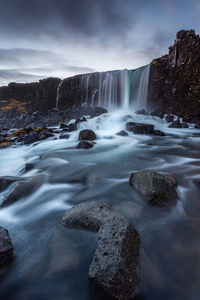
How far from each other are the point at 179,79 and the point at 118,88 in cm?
900

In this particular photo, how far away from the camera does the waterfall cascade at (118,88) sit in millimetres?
20828

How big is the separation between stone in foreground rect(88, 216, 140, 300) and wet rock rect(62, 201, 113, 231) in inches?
19.6

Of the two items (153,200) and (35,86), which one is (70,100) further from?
(153,200)

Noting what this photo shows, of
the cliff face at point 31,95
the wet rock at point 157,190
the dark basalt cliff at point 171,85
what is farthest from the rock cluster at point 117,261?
the cliff face at point 31,95

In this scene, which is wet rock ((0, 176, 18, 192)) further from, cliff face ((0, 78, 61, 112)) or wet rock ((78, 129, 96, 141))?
cliff face ((0, 78, 61, 112))

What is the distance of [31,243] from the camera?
7.17ft

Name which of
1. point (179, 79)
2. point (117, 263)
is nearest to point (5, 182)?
point (117, 263)

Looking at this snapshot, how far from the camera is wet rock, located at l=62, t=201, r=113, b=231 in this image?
2.18 metres

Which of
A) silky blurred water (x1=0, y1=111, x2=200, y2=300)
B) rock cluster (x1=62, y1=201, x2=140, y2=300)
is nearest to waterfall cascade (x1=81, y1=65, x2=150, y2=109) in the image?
silky blurred water (x1=0, y1=111, x2=200, y2=300)

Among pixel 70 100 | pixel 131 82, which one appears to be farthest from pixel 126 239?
pixel 70 100

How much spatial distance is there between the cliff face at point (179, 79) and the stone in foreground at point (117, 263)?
15.7 meters

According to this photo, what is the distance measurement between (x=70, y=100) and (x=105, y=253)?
97.5 ft

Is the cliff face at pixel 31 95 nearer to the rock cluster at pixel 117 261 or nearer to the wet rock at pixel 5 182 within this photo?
the wet rock at pixel 5 182

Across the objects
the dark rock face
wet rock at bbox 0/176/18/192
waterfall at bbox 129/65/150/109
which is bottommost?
wet rock at bbox 0/176/18/192
